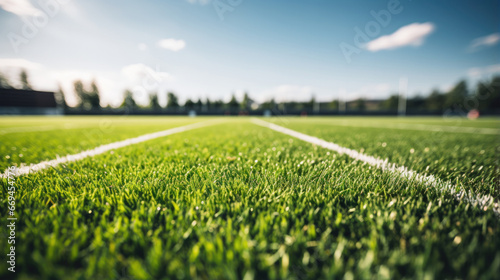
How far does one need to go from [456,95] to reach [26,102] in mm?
102507

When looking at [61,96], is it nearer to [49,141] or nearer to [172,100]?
[172,100]

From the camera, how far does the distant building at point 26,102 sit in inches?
1314

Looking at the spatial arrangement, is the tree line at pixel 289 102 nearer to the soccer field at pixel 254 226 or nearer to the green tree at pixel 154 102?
the green tree at pixel 154 102

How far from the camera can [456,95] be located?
183 feet

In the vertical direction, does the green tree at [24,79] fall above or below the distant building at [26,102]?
above

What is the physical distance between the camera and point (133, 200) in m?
1.07

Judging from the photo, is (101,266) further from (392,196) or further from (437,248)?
(392,196)

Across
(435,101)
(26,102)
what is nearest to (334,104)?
(435,101)

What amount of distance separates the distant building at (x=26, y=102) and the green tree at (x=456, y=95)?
93.7 meters

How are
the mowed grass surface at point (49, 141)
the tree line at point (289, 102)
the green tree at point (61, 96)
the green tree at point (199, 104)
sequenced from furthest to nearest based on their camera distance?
the green tree at point (199, 104) < the green tree at point (61, 96) < the tree line at point (289, 102) < the mowed grass surface at point (49, 141)

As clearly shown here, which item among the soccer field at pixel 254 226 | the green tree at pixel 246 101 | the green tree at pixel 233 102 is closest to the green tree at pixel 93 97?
the green tree at pixel 233 102

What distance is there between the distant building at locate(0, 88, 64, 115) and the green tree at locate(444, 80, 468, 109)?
307 feet

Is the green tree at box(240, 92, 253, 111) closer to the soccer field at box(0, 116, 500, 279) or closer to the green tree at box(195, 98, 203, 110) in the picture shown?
the green tree at box(195, 98, 203, 110)

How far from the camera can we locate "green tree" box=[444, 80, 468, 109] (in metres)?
54.0
